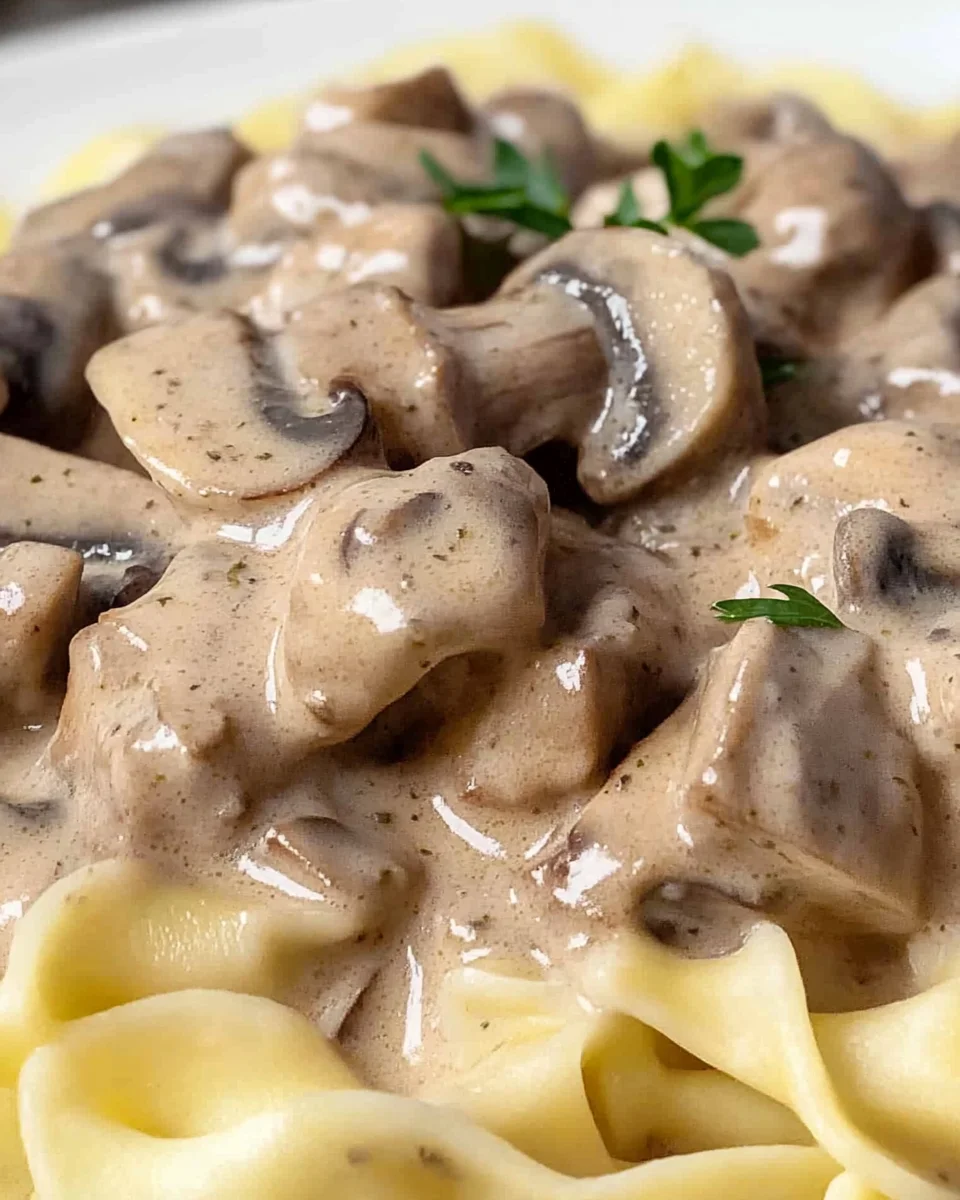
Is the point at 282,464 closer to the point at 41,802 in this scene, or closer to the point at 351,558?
the point at 351,558

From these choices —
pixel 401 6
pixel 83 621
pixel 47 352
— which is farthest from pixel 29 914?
pixel 401 6

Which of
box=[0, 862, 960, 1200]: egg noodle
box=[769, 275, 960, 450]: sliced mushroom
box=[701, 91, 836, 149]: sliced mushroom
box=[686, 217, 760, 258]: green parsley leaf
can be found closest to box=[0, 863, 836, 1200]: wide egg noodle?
box=[0, 862, 960, 1200]: egg noodle

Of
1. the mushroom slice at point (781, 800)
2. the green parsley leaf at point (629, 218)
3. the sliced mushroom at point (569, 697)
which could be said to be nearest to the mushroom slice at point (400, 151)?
the green parsley leaf at point (629, 218)

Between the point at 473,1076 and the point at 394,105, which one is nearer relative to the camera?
the point at 473,1076

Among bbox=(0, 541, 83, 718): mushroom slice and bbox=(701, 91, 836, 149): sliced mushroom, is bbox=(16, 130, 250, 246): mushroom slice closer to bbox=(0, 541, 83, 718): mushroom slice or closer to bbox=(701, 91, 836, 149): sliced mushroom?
bbox=(0, 541, 83, 718): mushroom slice

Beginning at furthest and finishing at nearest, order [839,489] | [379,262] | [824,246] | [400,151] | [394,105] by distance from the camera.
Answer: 1. [394,105]
2. [400,151]
3. [824,246]
4. [379,262]
5. [839,489]

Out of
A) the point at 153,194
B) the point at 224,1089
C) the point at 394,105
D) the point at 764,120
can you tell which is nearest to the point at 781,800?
the point at 224,1089

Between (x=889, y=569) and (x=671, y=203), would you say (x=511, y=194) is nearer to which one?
(x=671, y=203)
